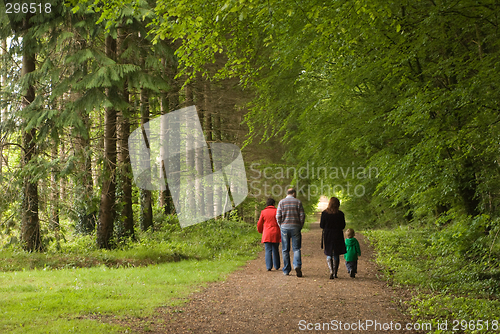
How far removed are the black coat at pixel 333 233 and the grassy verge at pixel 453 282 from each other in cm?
137

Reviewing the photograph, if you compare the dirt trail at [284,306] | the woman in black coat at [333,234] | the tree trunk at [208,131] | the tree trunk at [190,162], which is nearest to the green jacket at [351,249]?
the woman in black coat at [333,234]

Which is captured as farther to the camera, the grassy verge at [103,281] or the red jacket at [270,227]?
the red jacket at [270,227]

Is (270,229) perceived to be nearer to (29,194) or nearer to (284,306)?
(284,306)

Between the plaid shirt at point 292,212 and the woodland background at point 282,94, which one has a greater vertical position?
the woodland background at point 282,94

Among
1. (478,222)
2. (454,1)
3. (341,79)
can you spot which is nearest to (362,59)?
(341,79)

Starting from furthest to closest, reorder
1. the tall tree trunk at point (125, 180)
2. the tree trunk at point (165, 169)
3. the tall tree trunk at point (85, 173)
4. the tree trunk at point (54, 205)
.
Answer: the tree trunk at point (165, 169), the tall tree trunk at point (125, 180), the tree trunk at point (54, 205), the tall tree trunk at point (85, 173)

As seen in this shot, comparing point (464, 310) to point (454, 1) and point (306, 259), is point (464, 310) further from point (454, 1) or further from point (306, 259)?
point (306, 259)

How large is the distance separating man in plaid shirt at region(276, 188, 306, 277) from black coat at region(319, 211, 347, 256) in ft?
1.90

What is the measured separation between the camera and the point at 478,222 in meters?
6.89

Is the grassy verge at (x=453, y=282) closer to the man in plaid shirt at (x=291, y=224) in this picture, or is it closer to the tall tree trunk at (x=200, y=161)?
the man in plaid shirt at (x=291, y=224)

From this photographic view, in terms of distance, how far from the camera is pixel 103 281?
27.4 feet

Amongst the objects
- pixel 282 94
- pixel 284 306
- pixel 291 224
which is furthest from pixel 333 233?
pixel 282 94

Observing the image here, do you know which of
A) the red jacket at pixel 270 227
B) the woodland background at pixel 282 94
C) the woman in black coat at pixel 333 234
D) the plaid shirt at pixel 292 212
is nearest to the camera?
the woodland background at pixel 282 94

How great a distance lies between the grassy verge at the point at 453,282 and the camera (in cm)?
551
